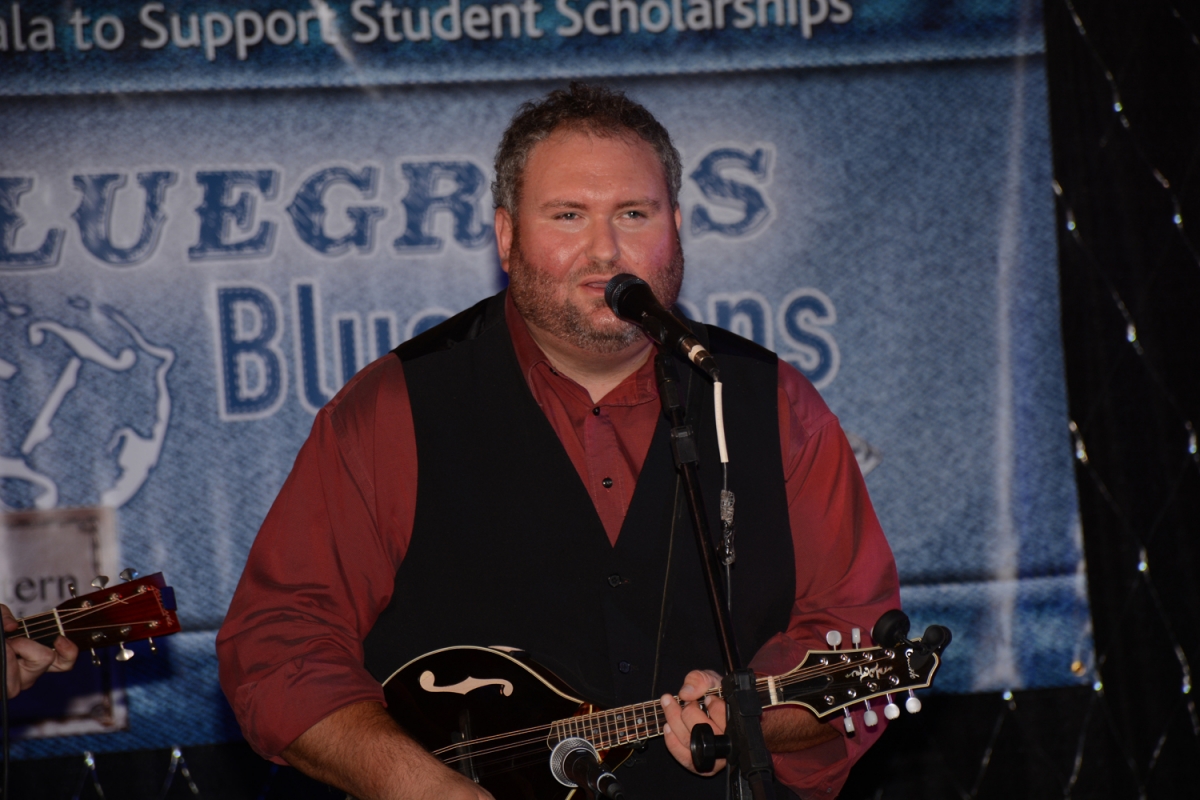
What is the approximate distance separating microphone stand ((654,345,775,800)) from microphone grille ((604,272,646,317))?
183mm

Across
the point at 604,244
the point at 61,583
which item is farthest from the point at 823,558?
the point at 61,583

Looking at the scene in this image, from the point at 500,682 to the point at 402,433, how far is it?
0.55 meters

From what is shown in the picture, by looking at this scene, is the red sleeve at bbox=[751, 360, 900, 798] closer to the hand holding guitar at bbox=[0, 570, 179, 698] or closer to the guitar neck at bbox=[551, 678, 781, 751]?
the guitar neck at bbox=[551, 678, 781, 751]

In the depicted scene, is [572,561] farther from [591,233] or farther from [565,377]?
[591,233]

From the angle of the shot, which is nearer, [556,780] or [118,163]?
[556,780]

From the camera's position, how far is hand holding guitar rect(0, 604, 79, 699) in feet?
8.97

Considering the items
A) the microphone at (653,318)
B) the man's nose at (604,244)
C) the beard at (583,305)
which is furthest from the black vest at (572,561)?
the microphone at (653,318)

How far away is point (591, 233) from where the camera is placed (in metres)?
2.33

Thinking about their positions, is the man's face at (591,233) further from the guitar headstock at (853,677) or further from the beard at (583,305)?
the guitar headstock at (853,677)

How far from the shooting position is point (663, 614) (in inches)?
91.8

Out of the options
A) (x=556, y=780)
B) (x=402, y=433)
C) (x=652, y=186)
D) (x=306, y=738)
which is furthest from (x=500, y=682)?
(x=652, y=186)

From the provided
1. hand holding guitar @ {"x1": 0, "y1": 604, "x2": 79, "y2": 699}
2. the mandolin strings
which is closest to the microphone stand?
the mandolin strings

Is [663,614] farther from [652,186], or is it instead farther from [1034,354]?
[1034,354]

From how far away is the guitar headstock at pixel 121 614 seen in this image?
267cm
